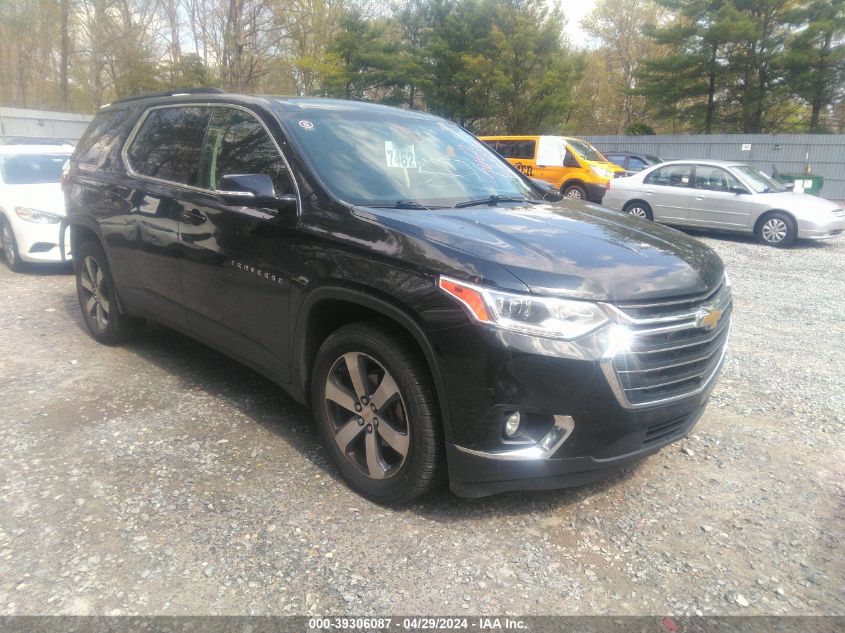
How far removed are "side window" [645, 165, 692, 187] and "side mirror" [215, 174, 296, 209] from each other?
37.3 feet

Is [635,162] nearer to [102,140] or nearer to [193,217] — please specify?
[102,140]

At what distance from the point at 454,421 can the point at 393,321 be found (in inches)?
21.4

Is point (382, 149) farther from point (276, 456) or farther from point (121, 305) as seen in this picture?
point (121, 305)

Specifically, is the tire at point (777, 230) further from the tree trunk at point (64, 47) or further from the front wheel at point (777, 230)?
the tree trunk at point (64, 47)

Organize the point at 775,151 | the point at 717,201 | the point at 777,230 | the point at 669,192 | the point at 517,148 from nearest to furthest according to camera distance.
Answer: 1. the point at 777,230
2. the point at 717,201
3. the point at 669,192
4. the point at 517,148
5. the point at 775,151

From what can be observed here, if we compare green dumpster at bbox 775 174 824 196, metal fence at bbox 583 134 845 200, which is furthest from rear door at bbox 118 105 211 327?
metal fence at bbox 583 134 845 200

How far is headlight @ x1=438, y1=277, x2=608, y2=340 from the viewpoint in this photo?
249cm

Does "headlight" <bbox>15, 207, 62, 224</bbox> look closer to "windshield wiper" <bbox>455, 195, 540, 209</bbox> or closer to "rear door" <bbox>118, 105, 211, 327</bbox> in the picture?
"rear door" <bbox>118, 105, 211, 327</bbox>

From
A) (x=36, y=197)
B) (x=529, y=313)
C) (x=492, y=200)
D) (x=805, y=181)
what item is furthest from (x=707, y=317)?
(x=805, y=181)

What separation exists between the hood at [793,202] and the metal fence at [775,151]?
37.8ft

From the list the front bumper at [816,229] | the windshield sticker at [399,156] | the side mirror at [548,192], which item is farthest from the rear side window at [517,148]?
the windshield sticker at [399,156]

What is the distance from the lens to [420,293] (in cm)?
264

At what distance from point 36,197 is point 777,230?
38.6 ft

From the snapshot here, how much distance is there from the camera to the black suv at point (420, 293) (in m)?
2.54
